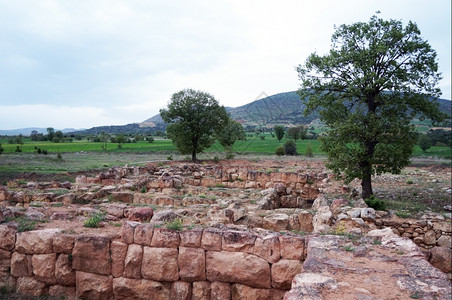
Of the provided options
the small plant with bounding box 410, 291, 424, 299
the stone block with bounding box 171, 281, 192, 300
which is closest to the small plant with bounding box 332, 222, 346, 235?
the small plant with bounding box 410, 291, 424, 299

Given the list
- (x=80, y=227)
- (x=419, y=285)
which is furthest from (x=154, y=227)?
(x=419, y=285)

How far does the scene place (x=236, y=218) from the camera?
1065 centimetres

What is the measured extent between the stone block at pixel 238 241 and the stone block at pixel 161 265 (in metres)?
1.13

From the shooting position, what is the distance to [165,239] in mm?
6684

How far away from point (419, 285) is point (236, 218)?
6.78 metres

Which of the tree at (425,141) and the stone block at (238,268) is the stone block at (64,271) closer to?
the stone block at (238,268)

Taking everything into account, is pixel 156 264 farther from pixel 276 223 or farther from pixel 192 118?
pixel 192 118

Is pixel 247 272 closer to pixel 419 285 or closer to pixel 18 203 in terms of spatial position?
pixel 419 285

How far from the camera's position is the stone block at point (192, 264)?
21.2ft

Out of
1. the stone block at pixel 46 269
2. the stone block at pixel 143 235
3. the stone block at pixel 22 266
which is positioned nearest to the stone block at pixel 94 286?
the stone block at pixel 46 269

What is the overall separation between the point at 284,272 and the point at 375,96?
10.8 metres

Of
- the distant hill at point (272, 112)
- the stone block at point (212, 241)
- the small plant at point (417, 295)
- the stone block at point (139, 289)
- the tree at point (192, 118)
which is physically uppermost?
the distant hill at point (272, 112)

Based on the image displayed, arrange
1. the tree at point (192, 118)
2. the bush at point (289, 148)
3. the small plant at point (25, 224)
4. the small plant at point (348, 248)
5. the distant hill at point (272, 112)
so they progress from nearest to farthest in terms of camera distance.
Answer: the small plant at point (348, 248)
the small plant at point (25, 224)
the tree at point (192, 118)
the bush at point (289, 148)
the distant hill at point (272, 112)

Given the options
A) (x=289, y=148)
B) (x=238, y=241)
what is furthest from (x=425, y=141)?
(x=238, y=241)
